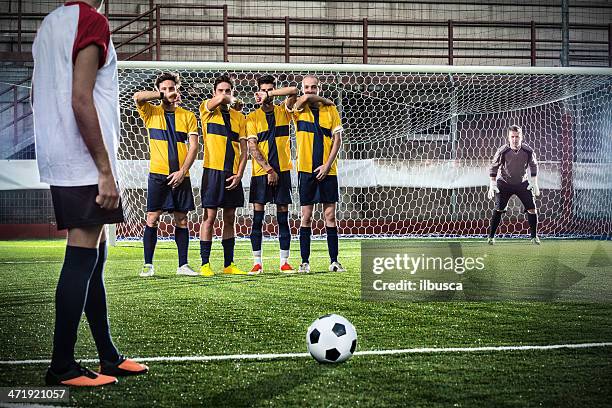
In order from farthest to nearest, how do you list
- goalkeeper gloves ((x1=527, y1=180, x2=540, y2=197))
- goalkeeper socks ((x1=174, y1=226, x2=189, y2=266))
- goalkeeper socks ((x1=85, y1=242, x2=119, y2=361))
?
goalkeeper gloves ((x1=527, y1=180, x2=540, y2=197)) < goalkeeper socks ((x1=174, y1=226, x2=189, y2=266)) < goalkeeper socks ((x1=85, y1=242, x2=119, y2=361))

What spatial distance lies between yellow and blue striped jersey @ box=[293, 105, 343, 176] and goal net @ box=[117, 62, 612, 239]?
11.4 ft

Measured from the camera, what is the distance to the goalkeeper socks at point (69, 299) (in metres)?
2.62

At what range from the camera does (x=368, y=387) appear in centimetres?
273

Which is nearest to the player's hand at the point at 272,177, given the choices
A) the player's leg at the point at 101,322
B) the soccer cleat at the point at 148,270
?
the soccer cleat at the point at 148,270

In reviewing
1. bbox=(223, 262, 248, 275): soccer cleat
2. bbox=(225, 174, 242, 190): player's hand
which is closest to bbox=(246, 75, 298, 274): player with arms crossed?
bbox=(223, 262, 248, 275): soccer cleat

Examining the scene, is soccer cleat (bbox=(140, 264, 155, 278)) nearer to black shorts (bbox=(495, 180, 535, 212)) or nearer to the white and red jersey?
the white and red jersey

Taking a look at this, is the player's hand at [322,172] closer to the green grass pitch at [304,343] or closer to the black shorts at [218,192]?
the black shorts at [218,192]

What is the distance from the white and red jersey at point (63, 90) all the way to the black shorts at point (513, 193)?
8206mm

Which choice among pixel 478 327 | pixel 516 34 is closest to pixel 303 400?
pixel 478 327

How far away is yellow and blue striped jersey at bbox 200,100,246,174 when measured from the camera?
6895mm

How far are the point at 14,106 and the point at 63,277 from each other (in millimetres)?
11853

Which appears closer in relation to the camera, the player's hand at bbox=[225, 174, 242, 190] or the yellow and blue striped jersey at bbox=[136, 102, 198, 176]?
the yellow and blue striped jersey at bbox=[136, 102, 198, 176]

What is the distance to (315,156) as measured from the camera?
6.94 meters

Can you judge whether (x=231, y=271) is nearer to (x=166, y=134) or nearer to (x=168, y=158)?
(x=168, y=158)
